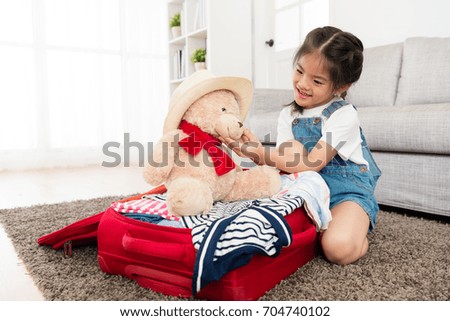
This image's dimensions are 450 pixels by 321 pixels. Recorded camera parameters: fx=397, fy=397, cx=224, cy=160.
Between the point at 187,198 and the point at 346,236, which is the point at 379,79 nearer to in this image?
the point at 346,236

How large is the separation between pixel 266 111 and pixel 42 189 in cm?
127

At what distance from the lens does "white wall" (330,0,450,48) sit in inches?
82.7

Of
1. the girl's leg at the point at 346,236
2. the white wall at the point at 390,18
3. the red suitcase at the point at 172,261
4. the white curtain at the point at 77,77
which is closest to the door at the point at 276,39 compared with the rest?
the white wall at the point at 390,18

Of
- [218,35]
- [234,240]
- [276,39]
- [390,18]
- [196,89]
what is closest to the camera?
[234,240]

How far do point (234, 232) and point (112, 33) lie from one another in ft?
10.3

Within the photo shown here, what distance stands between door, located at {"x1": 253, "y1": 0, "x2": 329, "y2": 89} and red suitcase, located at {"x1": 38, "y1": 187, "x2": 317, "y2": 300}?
95.0 inches

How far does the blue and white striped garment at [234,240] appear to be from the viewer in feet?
2.16

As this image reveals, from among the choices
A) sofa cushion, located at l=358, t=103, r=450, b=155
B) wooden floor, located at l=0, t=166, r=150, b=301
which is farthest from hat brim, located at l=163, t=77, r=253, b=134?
sofa cushion, located at l=358, t=103, r=450, b=155

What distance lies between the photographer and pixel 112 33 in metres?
3.41

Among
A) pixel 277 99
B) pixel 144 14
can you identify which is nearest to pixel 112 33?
pixel 144 14

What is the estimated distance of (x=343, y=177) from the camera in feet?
3.61

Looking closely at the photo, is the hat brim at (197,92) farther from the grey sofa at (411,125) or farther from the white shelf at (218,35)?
the white shelf at (218,35)

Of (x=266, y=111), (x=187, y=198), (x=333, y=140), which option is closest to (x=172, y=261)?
(x=187, y=198)
